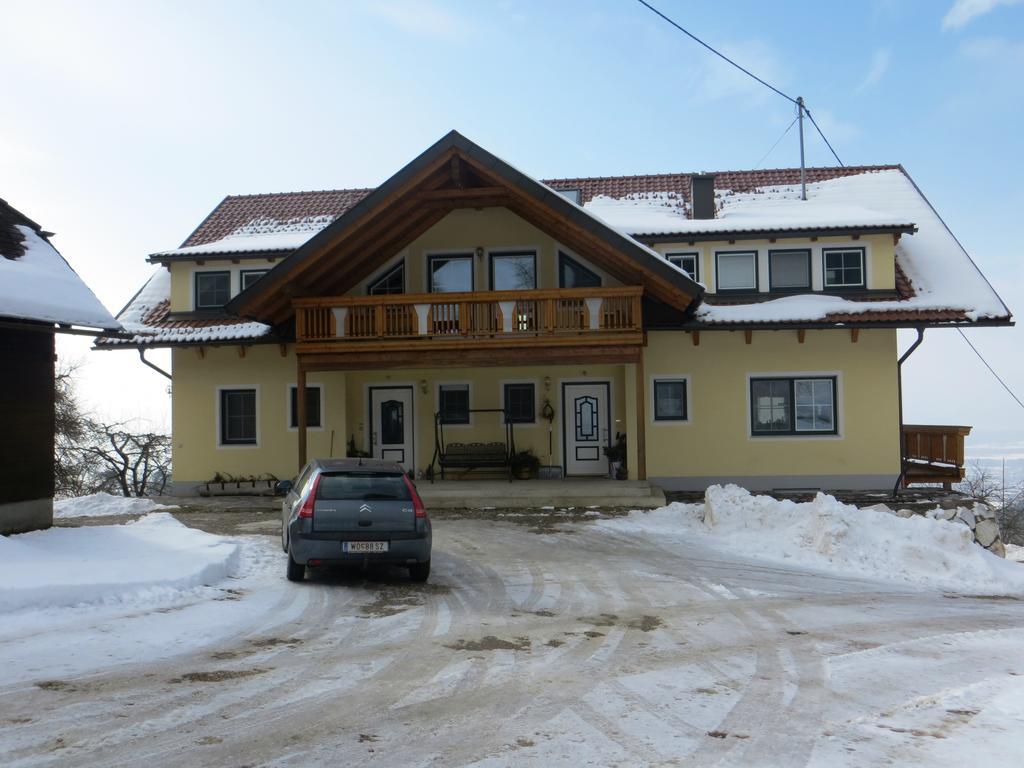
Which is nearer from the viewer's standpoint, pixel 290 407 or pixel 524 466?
pixel 524 466

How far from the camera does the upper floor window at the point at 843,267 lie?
19969 mm

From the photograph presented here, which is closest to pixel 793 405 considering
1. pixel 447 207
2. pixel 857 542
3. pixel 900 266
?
pixel 900 266

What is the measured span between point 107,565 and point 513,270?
Result: 1265 centimetres

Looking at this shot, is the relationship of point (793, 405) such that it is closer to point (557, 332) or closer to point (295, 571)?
point (557, 332)

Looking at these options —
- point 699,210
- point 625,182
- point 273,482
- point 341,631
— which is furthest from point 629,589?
point 625,182

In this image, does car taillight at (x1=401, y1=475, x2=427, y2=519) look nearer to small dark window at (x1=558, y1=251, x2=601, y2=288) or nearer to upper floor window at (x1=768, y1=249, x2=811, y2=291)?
small dark window at (x1=558, y1=251, x2=601, y2=288)

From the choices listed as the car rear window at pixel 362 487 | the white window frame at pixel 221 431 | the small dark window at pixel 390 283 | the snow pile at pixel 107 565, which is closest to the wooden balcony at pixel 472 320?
the small dark window at pixel 390 283

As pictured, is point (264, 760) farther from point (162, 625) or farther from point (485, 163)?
point (485, 163)

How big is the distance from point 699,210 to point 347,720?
18632 mm

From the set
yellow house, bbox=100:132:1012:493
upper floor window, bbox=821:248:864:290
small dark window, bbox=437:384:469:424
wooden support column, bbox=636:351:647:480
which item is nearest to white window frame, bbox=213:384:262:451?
yellow house, bbox=100:132:1012:493

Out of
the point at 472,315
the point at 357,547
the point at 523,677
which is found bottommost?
the point at 523,677

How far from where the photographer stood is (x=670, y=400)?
65.7 feet

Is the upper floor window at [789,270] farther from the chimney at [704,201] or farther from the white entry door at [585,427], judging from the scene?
the white entry door at [585,427]

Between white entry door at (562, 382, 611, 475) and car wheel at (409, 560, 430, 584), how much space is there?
10.7 metres
